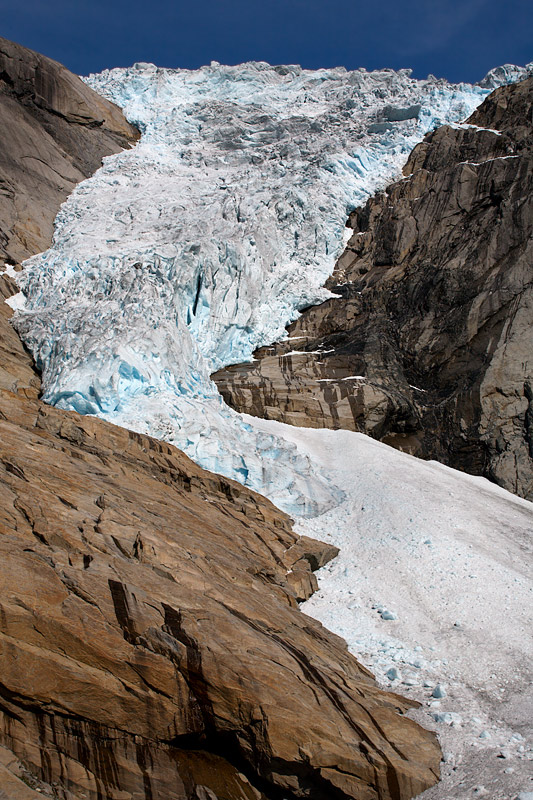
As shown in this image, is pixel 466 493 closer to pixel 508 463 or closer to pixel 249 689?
pixel 508 463

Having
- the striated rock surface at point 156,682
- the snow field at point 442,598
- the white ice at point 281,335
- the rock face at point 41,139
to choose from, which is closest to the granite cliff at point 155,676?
the striated rock surface at point 156,682

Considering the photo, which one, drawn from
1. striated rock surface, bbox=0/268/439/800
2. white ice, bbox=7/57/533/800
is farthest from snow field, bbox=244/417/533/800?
striated rock surface, bbox=0/268/439/800

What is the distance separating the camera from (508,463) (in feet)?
79.5

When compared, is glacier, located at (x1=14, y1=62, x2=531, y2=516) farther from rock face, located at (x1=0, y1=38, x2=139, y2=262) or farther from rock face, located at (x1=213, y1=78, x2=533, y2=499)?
rock face, located at (x1=213, y1=78, x2=533, y2=499)

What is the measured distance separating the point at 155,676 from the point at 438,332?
24221 mm

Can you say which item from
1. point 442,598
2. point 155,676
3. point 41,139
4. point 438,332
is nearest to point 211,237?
point 438,332

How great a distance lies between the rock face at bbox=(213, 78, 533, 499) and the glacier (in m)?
2.07

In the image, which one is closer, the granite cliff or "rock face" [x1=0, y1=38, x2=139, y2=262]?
the granite cliff

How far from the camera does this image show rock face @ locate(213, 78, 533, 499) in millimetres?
25281

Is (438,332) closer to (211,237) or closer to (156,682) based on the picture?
(211,237)

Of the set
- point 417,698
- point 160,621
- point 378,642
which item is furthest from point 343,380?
point 160,621

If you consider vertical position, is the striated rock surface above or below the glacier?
below

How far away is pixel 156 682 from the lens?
22.5 ft

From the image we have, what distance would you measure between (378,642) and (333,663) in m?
3.09
